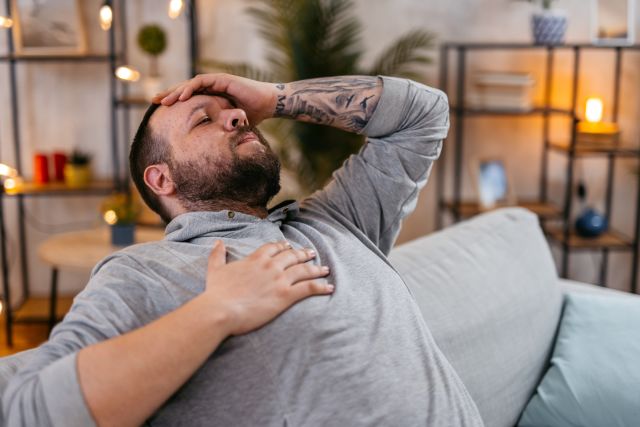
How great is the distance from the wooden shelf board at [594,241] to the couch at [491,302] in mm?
1594

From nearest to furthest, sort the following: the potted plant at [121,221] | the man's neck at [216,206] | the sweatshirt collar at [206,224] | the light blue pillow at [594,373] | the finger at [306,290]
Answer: the finger at [306,290], the sweatshirt collar at [206,224], the man's neck at [216,206], the light blue pillow at [594,373], the potted plant at [121,221]

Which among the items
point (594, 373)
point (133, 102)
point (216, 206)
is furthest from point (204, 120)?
point (133, 102)

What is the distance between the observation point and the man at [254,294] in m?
1.11

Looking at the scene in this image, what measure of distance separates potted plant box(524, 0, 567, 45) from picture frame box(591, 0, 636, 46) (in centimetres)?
21

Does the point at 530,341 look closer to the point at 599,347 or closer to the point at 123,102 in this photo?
the point at 599,347

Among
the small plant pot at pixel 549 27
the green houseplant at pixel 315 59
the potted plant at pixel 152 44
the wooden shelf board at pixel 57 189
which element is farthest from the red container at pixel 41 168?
the small plant pot at pixel 549 27

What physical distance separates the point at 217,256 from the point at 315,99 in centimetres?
54

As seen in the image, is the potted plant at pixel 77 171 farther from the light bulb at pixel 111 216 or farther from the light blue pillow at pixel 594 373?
the light blue pillow at pixel 594 373

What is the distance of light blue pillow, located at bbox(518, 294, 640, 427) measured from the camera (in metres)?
1.76

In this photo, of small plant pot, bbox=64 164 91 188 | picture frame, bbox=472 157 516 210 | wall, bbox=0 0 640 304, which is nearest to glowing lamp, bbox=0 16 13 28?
wall, bbox=0 0 640 304

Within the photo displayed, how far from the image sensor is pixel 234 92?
1.64 metres

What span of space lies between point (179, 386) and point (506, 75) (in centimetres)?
288

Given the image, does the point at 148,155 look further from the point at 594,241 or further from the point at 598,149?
the point at 594,241

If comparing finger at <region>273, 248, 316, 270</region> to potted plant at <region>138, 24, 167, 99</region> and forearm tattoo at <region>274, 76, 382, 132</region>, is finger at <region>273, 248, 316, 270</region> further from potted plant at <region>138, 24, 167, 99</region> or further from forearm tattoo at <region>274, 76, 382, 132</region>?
potted plant at <region>138, 24, 167, 99</region>
